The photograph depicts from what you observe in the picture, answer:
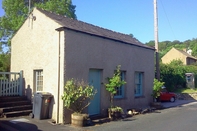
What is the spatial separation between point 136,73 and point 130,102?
2.23 m

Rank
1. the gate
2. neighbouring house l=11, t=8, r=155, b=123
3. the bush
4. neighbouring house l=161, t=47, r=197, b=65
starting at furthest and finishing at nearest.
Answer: neighbouring house l=161, t=47, r=197, b=65 → the gate → neighbouring house l=11, t=8, r=155, b=123 → the bush

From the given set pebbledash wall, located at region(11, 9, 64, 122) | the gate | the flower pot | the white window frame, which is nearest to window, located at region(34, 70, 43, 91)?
pebbledash wall, located at region(11, 9, 64, 122)

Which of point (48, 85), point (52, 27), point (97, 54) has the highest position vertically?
point (52, 27)

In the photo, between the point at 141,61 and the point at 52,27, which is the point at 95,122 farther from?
the point at 141,61

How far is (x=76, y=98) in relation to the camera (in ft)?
→ 32.9

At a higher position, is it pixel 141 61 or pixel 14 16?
pixel 14 16

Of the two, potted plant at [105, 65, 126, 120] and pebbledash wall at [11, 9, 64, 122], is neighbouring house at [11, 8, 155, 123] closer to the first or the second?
pebbledash wall at [11, 9, 64, 122]

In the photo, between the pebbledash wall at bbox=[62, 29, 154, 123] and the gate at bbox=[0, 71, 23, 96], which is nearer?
the pebbledash wall at bbox=[62, 29, 154, 123]

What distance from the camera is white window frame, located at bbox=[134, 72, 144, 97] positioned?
15.7 meters

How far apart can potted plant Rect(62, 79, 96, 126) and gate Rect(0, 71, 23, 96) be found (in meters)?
3.98

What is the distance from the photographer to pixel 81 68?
11195mm

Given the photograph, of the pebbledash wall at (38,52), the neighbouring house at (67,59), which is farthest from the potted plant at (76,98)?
the pebbledash wall at (38,52)

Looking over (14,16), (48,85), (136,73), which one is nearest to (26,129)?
(48,85)

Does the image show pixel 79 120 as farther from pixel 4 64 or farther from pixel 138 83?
pixel 4 64
